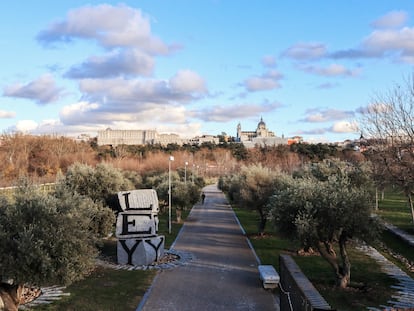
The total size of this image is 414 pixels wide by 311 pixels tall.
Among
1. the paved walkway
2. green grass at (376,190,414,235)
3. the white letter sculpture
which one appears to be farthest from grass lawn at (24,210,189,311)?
green grass at (376,190,414,235)

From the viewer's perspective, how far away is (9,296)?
31.9ft

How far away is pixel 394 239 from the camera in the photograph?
2330 centimetres

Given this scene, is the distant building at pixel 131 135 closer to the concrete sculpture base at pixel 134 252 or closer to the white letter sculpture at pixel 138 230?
the white letter sculpture at pixel 138 230

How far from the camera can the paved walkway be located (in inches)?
455

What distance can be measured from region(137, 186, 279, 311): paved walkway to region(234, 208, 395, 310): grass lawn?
0.90 m

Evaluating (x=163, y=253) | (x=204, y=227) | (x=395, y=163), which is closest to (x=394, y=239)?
(x=395, y=163)

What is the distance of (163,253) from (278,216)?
611 cm

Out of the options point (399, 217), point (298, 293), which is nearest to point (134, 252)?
point (298, 293)

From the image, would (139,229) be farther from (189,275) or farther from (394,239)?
(394,239)

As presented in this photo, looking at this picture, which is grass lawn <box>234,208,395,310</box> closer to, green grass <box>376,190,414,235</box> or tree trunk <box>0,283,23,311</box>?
tree trunk <box>0,283,23,311</box>

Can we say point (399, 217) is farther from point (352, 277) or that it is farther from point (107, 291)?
point (107, 291)

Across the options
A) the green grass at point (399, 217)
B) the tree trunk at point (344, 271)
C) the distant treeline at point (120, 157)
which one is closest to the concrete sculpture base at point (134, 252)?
the tree trunk at point (344, 271)

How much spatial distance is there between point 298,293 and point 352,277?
680 centimetres

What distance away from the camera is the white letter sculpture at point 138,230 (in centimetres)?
1659
